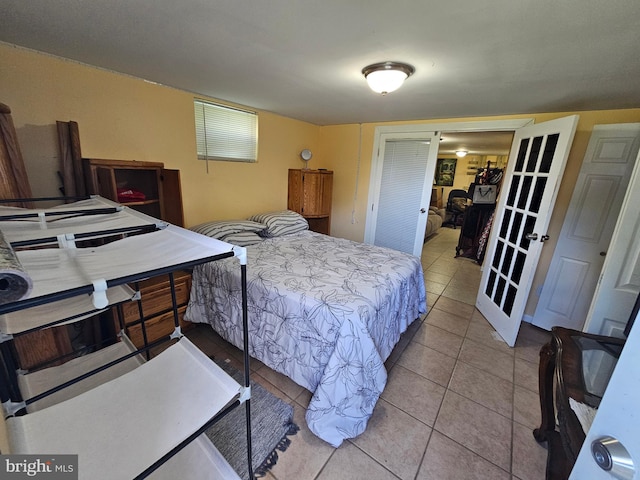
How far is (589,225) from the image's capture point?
2.29 meters

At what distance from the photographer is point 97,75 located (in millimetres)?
1906

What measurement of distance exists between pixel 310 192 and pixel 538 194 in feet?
8.30

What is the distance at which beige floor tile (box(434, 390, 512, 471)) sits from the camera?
4.66 ft

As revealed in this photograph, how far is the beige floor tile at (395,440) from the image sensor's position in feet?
4.41

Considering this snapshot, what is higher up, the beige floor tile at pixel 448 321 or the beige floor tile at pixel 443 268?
the beige floor tile at pixel 443 268

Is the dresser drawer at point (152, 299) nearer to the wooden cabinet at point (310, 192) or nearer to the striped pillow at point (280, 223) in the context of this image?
the striped pillow at point (280, 223)

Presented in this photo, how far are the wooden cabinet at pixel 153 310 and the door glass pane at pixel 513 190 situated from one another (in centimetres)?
323

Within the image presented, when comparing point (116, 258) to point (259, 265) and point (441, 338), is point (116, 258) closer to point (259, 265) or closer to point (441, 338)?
point (259, 265)

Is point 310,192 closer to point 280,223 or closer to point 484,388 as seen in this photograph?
point 280,223

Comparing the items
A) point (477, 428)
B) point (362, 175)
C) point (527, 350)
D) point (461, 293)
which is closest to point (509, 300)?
point (527, 350)

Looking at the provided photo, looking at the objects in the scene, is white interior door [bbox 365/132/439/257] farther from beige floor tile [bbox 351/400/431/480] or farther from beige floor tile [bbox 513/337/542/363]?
beige floor tile [bbox 351/400/431/480]

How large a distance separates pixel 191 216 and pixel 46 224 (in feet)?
5.62

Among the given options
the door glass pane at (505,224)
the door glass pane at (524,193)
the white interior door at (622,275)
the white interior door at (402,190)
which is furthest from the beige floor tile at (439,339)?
the door glass pane at (524,193)

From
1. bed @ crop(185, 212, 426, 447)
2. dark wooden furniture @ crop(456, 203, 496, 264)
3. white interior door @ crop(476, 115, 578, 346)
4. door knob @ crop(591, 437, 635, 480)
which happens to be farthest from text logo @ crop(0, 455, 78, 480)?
dark wooden furniture @ crop(456, 203, 496, 264)
